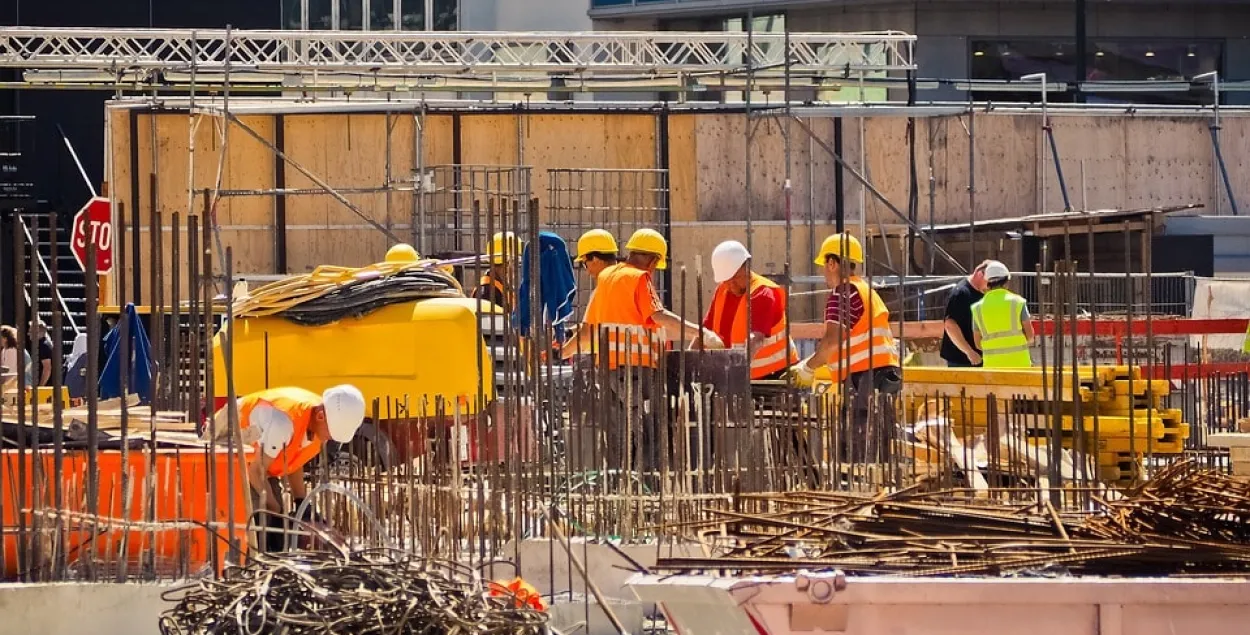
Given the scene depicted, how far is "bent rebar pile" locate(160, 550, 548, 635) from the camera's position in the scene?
23.4 feet

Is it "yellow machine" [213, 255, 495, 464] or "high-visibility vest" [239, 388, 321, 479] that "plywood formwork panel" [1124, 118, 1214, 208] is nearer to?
"yellow machine" [213, 255, 495, 464]

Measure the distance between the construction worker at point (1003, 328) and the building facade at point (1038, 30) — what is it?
20.5 metres

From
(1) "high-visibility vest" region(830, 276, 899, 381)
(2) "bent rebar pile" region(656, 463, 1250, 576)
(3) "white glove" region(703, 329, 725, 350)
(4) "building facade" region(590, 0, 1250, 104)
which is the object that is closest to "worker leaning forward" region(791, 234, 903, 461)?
(1) "high-visibility vest" region(830, 276, 899, 381)

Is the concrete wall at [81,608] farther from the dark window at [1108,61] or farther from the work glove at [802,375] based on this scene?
the dark window at [1108,61]

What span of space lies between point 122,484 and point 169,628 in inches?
74.8

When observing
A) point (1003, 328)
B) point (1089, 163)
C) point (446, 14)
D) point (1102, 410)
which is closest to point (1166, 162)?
point (1089, 163)

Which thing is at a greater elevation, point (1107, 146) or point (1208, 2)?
point (1208, 2)

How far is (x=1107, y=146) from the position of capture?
25750mm

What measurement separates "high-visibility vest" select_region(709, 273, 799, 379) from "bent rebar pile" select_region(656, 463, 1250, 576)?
4.95 meters

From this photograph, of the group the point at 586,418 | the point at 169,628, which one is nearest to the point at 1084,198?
the point at 586,418

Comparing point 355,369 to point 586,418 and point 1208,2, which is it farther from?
point 1208,2

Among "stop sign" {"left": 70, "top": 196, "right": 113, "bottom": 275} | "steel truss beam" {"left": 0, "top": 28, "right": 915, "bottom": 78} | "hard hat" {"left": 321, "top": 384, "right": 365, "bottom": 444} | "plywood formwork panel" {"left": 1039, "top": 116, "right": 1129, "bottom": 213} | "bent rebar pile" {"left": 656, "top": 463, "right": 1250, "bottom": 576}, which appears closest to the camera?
"bent rebar pile" {"left": 656, "top": 463, "right": 1250, "bottom": 576}

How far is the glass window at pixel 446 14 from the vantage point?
33.4 m

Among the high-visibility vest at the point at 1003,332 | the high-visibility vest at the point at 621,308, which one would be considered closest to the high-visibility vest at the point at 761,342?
the high-visibility vest at the point at 621,308
